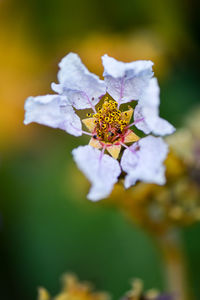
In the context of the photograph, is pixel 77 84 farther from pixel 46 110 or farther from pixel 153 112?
pixel 153 112

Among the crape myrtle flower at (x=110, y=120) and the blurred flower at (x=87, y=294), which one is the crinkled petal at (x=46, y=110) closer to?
the crape myrtle flower at (x=110, y=120)

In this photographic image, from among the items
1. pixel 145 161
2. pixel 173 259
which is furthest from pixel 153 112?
pixel 173 259

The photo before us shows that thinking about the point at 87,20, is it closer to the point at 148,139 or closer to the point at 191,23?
the point at 191,23

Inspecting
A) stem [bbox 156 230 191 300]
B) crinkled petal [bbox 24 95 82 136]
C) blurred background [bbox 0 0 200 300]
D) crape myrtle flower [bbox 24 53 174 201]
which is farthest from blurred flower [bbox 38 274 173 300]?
blurred background [bbox 0 0 200 300]

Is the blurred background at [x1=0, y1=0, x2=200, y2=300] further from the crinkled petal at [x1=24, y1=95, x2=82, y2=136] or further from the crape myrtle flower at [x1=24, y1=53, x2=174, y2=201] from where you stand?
the crinkled petal at [x1=24, y1=95, x2=82, y2=136]

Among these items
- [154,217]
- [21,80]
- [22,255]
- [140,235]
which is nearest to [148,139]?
[154,217]

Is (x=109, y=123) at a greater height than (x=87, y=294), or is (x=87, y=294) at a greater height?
(x=109, y=123)

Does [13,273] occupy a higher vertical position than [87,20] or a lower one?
lower
